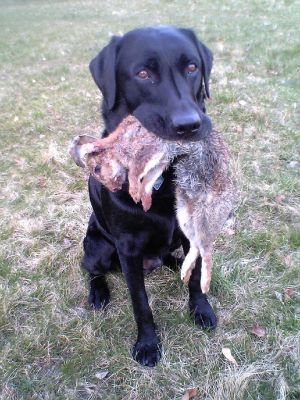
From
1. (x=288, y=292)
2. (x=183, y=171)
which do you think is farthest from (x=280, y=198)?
(x=183, y=171)

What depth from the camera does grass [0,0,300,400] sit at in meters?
2.41

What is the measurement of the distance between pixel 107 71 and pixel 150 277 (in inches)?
58.0

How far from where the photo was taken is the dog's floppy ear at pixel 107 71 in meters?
2.26

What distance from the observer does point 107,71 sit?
2289 millimetres

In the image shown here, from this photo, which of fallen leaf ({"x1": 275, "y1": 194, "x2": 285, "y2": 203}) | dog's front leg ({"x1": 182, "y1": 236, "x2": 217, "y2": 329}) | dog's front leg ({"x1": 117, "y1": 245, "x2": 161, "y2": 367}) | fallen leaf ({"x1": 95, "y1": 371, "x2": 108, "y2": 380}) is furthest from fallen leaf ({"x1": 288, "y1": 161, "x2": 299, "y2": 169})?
fallen leaf ({"x1": 95, "y1": 371, "x2": 108, "y2": 380})

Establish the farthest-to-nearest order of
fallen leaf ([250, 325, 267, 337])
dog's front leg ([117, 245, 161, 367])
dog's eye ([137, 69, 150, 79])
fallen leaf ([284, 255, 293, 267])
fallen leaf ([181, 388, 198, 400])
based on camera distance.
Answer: fallen leaf ([284, 255, 293, 267]) < fallen leaf ([250, 325, 267, 337]) < dog's front leg ([117, 245, 161, 367]) < fallen leaf ([181, 388, 198, 400]) < dog's eye ([137, 69, 150, 79])

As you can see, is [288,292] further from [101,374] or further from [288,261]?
[101,374]


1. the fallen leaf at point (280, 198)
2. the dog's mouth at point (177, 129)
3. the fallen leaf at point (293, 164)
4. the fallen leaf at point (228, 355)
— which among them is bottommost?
the fallen leaf at point (293, 164)

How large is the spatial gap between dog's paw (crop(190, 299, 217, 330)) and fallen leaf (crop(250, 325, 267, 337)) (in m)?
0.23

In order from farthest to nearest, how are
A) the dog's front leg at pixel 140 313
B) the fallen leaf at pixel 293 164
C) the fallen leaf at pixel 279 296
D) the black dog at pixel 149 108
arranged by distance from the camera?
the fallen leaf at pixel 293 164 → the fallen leaf at pixel 279 296 → the dog's front leg at pixel 140 313 → the black dog at pixel 149 108

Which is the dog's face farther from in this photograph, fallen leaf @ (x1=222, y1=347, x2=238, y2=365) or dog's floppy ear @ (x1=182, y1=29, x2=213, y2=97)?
fallen leaf @ (x1=222, y1=347, x2=238, y2=365)

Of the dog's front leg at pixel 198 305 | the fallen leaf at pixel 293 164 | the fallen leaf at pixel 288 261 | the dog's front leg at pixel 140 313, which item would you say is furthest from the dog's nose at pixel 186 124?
the fallen leaf at pixel 293 164

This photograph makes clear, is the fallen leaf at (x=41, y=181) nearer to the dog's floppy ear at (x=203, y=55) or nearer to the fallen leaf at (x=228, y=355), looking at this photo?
the dog's floppy ear at (x=203, y=55)

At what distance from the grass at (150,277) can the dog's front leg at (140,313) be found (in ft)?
0.23
